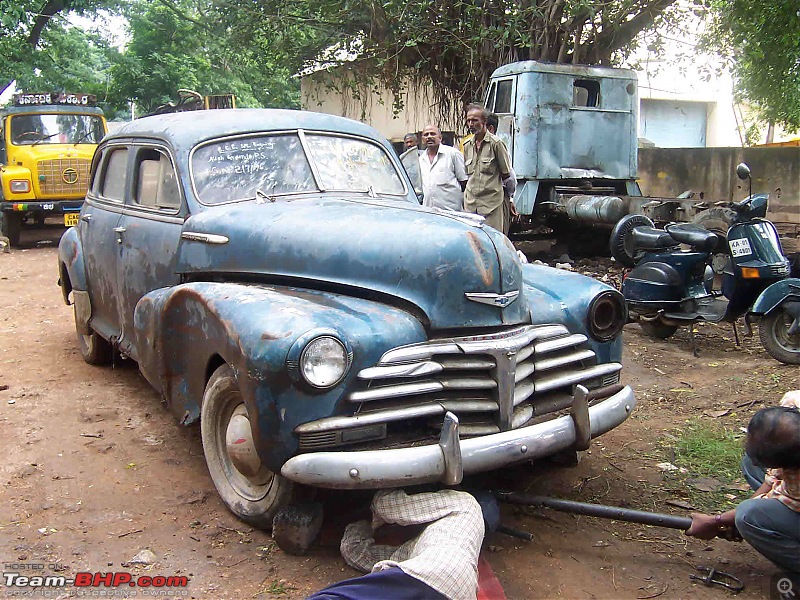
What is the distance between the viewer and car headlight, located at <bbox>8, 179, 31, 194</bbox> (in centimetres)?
1212

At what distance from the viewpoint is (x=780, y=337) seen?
18.1 feet

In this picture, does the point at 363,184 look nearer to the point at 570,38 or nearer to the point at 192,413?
the point at 192,413

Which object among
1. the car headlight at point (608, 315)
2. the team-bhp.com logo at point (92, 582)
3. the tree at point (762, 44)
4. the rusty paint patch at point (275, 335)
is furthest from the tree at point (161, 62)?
the team-bhp.com logo at point (92, 582)

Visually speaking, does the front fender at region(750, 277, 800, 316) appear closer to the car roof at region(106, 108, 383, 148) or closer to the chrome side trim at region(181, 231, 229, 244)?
the car roof at region(106, 108, 383, 148)

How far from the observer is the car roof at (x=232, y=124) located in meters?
4.31

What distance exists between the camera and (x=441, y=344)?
3006 millimetres

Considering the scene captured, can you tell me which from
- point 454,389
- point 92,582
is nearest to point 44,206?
point 92,582

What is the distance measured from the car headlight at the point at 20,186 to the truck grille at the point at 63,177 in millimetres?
184

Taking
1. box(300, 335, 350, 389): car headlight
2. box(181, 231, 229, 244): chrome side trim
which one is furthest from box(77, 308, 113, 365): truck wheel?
box(300, 335, 350, 389): car headlight

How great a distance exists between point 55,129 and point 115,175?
8938 millimetres

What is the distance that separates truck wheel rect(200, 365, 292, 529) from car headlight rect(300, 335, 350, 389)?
15.8 inches

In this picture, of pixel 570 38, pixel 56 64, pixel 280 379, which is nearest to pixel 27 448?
pixel 280 379

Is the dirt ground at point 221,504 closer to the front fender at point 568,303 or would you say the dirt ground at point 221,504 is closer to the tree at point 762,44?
the front fender at point 568,303

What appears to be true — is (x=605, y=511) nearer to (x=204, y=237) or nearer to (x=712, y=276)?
(x=204, y=237)
